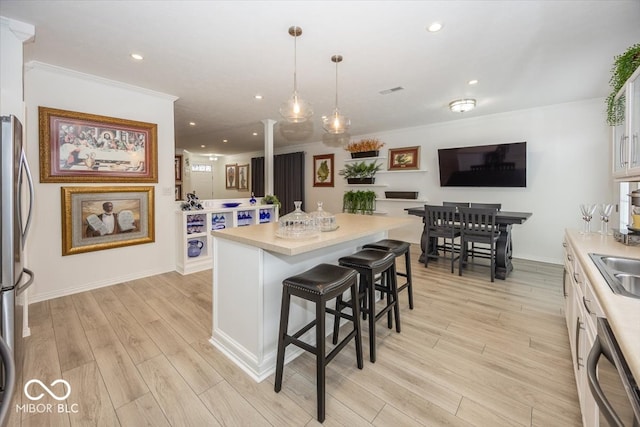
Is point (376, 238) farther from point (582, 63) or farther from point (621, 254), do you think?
point (582, 63)

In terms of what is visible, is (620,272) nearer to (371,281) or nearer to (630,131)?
(630,131)

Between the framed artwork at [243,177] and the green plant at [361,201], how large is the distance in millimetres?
4400

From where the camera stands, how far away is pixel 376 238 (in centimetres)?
305

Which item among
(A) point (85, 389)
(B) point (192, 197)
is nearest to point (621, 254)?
(A) point (85, 389)

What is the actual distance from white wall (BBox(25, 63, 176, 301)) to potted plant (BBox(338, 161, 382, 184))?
386 cm

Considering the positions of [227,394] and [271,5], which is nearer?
[227,394]

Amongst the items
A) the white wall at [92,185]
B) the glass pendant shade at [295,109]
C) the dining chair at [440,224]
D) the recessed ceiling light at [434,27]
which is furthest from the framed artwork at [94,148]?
the dining chair at [440,224]

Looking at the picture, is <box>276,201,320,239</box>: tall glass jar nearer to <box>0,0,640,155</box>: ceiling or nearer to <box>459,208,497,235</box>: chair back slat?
<box>0,0,640,155</box>: ceiling

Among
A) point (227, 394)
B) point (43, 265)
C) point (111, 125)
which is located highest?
point (111, 125)

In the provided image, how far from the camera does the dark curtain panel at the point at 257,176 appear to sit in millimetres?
9016

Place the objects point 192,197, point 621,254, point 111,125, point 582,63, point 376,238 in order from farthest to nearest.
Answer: point 192,197 < point 111,125 < point 376,238 < point 582,63 < point 621,254

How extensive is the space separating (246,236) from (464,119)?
15.8 feet

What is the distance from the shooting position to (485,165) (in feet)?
15.8

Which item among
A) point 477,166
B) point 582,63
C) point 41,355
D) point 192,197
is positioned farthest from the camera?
point 477,166
